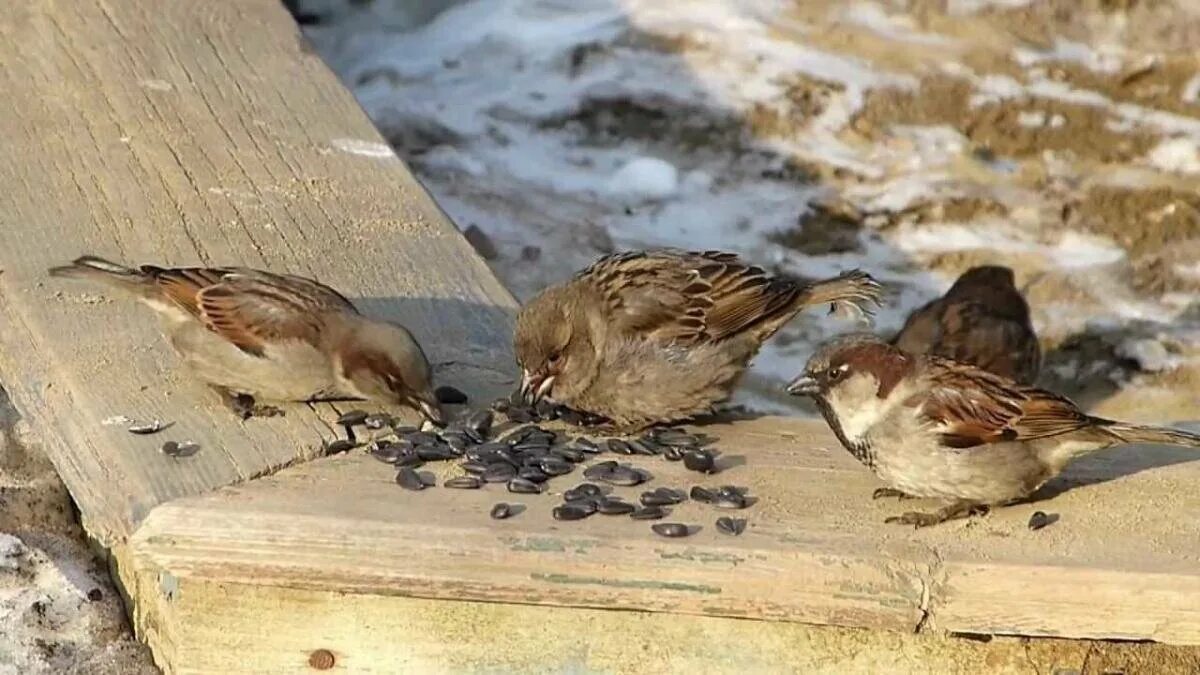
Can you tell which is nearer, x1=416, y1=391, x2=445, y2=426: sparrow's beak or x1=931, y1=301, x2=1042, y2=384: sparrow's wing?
x1=416, y1=391, x2=445, y2=426: sparrow's beak

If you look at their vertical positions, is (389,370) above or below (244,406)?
above

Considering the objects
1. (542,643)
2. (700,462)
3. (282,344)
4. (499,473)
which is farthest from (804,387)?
(282,344)

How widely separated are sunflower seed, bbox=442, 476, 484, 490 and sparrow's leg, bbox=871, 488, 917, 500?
0.71 metres

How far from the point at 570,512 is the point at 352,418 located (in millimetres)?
621

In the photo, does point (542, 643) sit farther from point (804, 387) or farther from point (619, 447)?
point (804, 387)

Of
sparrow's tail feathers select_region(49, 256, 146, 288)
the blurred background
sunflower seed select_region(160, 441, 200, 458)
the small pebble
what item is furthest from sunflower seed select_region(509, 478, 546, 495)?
the blurred background

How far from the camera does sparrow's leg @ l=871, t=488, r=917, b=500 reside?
343cm

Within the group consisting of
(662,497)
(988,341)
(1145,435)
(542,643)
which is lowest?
(988,341)

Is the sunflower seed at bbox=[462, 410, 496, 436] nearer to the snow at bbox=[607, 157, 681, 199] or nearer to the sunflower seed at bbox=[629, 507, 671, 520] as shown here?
the sunflower seed at bbox=[629, 507, 671, 520]

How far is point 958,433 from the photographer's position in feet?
10.9

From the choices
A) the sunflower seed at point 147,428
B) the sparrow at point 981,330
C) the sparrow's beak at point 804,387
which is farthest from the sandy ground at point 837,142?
the sunflower seed at point 147,428

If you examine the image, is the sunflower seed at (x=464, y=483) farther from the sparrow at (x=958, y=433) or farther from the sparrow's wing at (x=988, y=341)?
the sparrow's wing at (x=988, y=341)

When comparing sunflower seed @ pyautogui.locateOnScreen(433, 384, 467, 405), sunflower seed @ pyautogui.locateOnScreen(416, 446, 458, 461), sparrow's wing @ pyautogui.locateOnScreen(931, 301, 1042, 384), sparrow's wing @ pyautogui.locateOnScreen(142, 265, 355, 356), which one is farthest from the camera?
sparrow's wing @ pyautogui.locateOnScreen(931, 301, 1042, 384)

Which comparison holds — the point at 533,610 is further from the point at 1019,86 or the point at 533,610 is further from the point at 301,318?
the point at 1019,86
